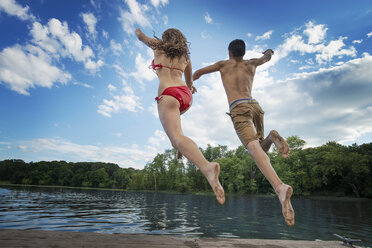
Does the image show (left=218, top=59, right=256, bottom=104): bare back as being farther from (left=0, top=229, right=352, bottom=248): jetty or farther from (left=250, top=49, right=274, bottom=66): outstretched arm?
(left=0, top=229, right=352, bottom=248): jetty

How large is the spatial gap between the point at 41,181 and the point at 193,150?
331 feet


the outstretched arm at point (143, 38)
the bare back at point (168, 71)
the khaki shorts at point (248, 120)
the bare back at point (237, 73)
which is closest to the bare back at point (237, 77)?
the bare back at point (237, 73)

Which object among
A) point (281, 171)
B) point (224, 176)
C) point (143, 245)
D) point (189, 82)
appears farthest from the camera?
point (224, 176)

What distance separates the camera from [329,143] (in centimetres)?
5491

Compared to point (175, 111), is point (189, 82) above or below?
above

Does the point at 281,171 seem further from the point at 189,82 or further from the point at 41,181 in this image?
the point at 41,181

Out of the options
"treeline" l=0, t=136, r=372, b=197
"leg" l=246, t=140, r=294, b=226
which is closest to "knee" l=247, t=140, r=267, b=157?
"leg" l=246, t=140, r=294, b=226

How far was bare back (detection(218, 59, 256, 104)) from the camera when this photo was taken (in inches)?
120

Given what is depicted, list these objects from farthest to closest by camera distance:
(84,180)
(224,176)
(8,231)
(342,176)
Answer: (84,180)
(224,176)
(342,176)
(8,231)

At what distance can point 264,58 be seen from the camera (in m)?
3.30

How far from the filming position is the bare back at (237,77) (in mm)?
3057

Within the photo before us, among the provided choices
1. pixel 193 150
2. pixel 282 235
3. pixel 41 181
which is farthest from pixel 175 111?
pixel 41 181

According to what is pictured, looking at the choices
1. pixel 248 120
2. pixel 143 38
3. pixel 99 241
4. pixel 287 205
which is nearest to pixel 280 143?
pixel 248 120

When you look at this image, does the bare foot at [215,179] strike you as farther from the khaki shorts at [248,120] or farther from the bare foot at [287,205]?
the khaki shorts at [248,120]
